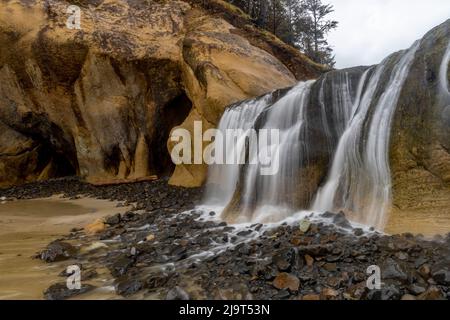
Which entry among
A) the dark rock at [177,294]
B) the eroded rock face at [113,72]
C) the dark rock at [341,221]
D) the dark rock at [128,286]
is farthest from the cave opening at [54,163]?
the dark rock at [177,294]

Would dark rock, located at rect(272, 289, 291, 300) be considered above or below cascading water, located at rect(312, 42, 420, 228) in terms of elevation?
below

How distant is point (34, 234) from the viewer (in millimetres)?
6891

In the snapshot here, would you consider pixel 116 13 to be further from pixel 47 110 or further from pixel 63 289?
pixel 63 289

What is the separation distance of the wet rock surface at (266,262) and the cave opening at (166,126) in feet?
30.6

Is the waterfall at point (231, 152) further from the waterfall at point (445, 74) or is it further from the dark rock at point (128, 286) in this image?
the dark rock at point (128, 286)

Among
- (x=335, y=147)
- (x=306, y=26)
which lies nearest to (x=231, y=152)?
(x=335, y=147)

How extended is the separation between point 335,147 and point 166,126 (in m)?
10.4

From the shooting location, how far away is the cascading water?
18.3ft

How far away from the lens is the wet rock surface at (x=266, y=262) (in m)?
3.49

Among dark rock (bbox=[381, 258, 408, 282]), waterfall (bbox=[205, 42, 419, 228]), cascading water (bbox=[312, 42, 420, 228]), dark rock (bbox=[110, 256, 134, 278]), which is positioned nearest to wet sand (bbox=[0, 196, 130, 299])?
dark rock (bbox=[110, 256, 134, 278])

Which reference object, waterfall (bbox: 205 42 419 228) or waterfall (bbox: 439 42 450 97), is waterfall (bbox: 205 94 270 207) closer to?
waterfall (bbox: 205 42 419 228)

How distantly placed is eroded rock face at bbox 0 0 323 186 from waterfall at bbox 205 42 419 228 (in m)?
5.56

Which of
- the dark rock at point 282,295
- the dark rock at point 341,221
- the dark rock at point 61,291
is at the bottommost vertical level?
the dark rock at point 61,291

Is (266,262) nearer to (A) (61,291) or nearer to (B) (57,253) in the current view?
(A) (61,291)
